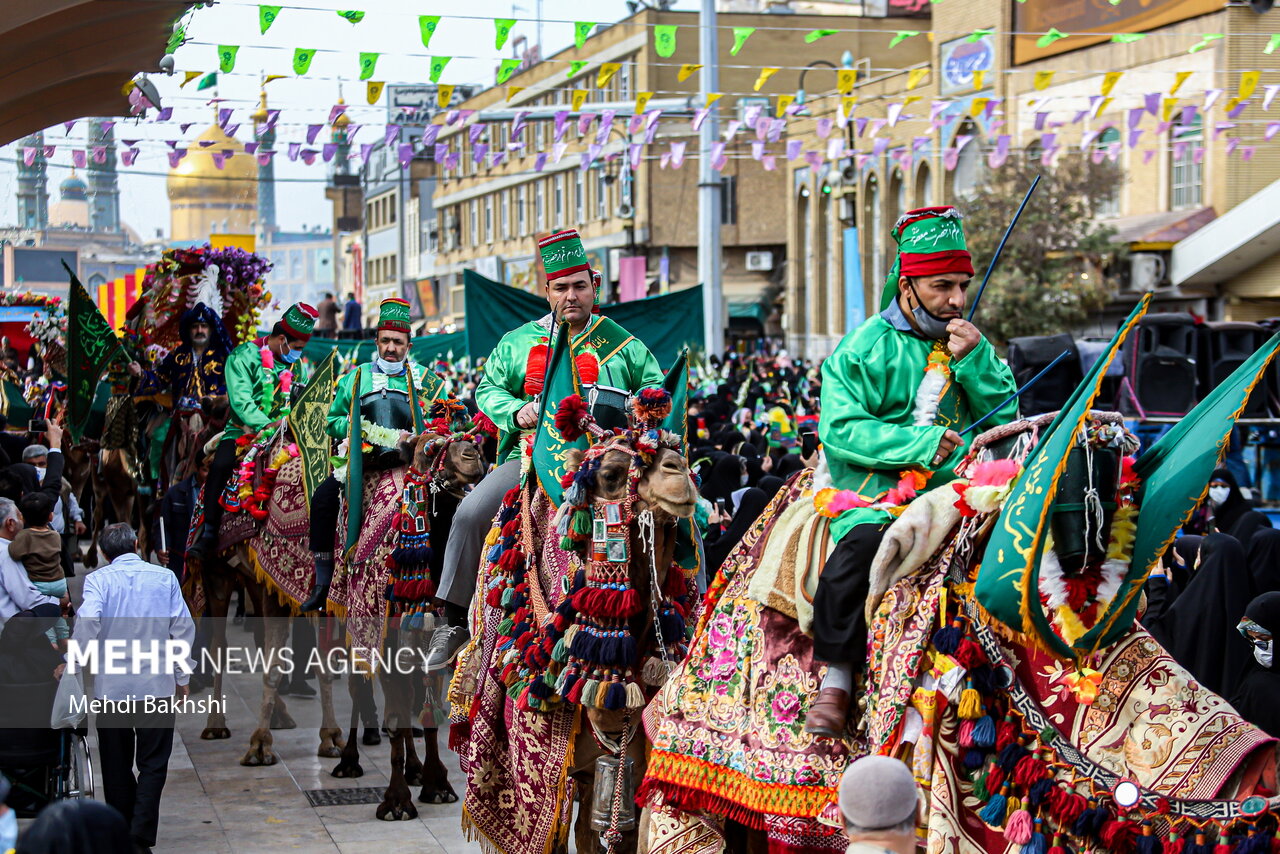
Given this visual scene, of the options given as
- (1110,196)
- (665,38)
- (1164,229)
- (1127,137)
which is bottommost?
(1164,229)

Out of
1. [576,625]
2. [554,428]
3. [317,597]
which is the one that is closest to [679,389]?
[554,428]

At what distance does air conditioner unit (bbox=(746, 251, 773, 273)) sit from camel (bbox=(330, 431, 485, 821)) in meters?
46.7

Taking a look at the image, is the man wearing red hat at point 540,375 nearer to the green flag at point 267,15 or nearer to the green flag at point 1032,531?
the green flag at point 1032,531

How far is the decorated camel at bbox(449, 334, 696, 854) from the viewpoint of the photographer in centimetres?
657

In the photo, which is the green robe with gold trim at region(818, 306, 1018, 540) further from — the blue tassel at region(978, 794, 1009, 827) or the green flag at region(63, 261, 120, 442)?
the green flag at region(63, 261, 120, 442)

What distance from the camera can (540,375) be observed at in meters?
8.29

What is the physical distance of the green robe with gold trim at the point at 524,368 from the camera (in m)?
7.97

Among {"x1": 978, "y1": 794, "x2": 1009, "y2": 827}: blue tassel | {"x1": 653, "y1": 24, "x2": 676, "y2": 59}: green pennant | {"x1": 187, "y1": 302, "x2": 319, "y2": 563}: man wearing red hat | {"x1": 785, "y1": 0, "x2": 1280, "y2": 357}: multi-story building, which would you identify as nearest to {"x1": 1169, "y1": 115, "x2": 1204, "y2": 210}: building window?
{"x1": 785, "y1": 0, "x2": 1280, "y2": 357}: multi-story building

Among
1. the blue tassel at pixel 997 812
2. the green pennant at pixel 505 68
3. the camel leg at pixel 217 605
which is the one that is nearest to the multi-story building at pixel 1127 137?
the green pennant at pixel 505 68

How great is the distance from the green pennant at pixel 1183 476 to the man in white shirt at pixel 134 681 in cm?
541

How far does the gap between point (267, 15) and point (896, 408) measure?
1067cm

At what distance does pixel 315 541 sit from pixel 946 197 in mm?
31898

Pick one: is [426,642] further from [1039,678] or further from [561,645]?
[1039,678]

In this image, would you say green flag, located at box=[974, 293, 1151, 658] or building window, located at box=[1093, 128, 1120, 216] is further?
building window, located at box=[1093, 128, 1120, 216]
